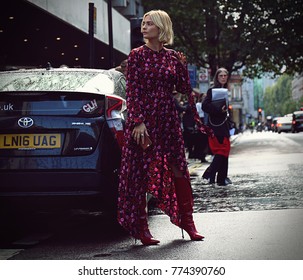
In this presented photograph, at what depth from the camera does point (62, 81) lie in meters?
6.40

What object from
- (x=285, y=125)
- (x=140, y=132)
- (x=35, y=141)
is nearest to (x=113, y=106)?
(x=35, y=141)

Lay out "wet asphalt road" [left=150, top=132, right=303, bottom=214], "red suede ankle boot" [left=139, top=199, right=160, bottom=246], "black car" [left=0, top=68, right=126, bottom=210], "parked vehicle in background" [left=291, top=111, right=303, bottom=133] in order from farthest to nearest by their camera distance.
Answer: "parked vehicle in background" [left=291, top=111, right=303, bottom=133] < "wet asphalt road" [left=150, top=132, right=303, bottom=214] < "black car" [left=0, top=68, right=126, bottom=210] < "red suede ankle boot" [left=139, top=199, right=160, bottom=246]

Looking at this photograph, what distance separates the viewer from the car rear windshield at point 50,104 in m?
6.11

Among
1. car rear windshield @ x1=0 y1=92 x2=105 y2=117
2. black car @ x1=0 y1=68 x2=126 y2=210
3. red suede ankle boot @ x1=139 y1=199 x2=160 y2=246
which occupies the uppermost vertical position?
car rear windshield @ x1=0 y1=92 x2=105 y2=117

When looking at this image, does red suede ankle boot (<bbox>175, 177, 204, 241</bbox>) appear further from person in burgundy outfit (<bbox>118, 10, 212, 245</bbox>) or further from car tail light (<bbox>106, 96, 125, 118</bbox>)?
car tail light (<bbox>106, 96, 125, 118</bbox>)

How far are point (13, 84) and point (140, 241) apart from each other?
165 centimetres

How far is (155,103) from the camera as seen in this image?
560cm

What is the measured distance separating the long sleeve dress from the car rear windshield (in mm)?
631

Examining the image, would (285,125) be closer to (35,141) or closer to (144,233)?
(35,141)

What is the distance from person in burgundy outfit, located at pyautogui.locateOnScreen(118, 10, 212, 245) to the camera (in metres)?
5.54

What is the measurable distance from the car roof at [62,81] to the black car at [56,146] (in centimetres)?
3

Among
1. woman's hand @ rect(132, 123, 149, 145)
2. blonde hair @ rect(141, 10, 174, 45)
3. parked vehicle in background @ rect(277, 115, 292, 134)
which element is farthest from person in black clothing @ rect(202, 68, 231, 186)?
parked vehicle in background @ rect(277, 115, 292, 134)

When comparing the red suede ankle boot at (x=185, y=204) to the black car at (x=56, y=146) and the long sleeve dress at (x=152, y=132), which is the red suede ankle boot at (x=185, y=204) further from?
the black car at (x=56, y=146)
